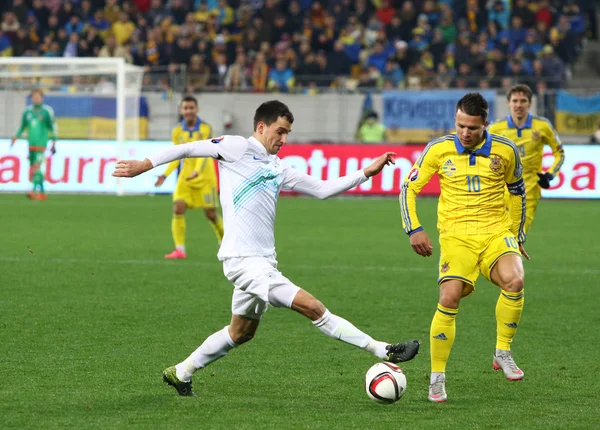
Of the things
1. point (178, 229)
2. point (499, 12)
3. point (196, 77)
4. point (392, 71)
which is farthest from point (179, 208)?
point (499, 12)

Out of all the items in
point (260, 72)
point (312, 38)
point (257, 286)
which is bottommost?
point (257, 286)

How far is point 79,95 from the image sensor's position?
23359 millimetres

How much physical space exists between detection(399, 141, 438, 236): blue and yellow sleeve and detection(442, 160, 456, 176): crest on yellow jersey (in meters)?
0.05

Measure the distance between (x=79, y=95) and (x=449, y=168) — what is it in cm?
1781

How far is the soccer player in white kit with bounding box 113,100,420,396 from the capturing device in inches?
230

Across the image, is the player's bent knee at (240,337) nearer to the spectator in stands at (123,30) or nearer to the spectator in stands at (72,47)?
the spectator in stands at (72,47)

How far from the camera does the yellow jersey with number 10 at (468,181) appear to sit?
6.57 m

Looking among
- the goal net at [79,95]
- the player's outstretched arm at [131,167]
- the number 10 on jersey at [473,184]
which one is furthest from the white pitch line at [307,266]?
the goal net at [79,95]

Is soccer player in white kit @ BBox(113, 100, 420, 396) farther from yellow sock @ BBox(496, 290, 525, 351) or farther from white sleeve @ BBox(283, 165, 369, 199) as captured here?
yellow sock @ BBox(496, 290, 525, 351)

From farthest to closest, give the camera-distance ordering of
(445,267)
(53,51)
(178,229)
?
(53,51), (178,229), (445,267)

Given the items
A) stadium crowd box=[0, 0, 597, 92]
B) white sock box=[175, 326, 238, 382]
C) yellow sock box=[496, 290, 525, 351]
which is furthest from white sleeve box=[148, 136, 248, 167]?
stadium crowd box=[0, 0, 597, 92]

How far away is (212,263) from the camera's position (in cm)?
1270

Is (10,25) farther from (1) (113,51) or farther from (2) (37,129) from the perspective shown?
(2) (37,129)

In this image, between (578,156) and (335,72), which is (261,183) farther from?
(335,72)
